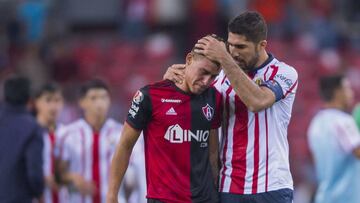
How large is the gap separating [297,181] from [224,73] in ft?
31.5

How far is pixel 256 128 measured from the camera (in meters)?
8.02

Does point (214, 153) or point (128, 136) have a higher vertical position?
point (128, 136)

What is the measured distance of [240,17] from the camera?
7.89 meters

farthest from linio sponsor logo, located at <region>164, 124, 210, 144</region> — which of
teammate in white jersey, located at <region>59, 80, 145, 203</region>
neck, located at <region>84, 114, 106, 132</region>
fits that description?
neck, located at <region>84, 114, 106, 132</region>

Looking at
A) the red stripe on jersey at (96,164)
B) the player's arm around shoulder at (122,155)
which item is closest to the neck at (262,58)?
the player's arm around shoulder at (122,155)

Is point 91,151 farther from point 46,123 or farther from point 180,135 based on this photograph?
point 180,135

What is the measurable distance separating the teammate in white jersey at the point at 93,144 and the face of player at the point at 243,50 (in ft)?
12.7

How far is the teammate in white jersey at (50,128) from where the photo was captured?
11.8m

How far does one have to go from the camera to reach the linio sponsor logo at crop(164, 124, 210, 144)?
8008 millimetres

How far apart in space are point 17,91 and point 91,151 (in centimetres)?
176

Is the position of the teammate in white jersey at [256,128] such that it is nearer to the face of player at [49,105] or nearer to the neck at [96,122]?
the neck at [96,122]

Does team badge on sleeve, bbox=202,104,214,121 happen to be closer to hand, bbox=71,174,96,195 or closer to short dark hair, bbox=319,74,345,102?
short dark hair, bbox=319,74,345,102

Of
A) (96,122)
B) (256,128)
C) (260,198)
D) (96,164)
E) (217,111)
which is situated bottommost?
(96,164)

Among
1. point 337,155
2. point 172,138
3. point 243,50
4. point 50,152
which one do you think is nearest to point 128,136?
point 172,138
